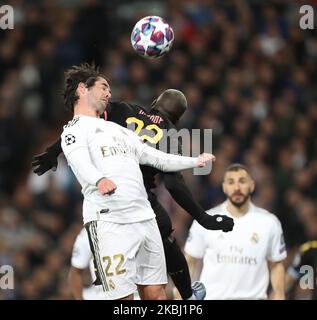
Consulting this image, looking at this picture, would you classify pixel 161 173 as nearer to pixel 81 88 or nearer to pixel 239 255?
pixel 81 88

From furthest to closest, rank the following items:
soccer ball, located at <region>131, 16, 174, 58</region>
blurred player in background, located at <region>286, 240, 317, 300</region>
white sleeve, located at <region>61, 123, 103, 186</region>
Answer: blurred player in background, located at <region>286, 240, 317, 300</region> < soccer ball, located at <region>131, 16, 174, 58</region> < white sleeve, located at <region>61, 123, 103, 186</region>

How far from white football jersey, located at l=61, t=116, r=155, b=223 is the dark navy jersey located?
0.47 metres

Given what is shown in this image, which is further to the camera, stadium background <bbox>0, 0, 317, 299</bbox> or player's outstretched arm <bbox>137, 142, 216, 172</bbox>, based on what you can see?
stadium background <bbox>0, 0, 317, 299</bbox>

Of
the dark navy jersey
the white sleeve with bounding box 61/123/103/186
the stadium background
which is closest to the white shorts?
the white sleeve with bounding box 61/123/103/186

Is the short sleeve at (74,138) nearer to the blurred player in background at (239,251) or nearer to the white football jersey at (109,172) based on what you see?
the white football jersey at (109,172)

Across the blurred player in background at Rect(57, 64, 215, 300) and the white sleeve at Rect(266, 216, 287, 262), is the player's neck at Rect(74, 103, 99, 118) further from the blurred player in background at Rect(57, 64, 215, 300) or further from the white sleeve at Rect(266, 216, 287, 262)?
the white sleeve at Rect(266, 216, 287, 262)

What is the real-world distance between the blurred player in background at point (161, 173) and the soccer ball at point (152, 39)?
0.42m

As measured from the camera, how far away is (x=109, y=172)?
22.4ft

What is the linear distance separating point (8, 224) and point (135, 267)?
6081 millimetres

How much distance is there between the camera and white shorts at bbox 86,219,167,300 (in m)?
6.77

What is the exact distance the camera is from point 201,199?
1216 centimetres

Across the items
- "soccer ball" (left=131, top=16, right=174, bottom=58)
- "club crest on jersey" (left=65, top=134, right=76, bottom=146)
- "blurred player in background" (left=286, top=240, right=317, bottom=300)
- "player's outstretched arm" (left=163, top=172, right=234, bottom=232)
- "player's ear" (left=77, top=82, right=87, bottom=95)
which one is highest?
"soccer ball" (left=131, top=16, right=174, bottom=58)

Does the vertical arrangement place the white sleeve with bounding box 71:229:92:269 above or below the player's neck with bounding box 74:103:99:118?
below

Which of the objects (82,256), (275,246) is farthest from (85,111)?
(275,246)
